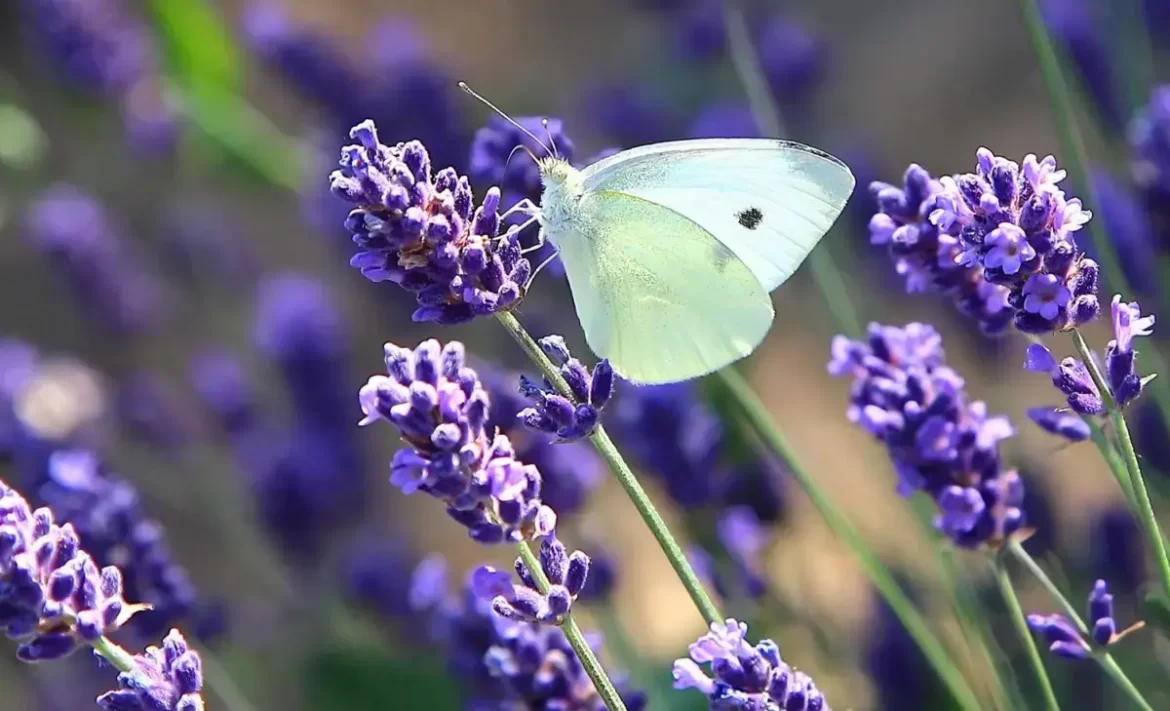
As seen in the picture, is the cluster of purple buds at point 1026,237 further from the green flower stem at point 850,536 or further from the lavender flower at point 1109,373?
the green flower stem at point 850,536

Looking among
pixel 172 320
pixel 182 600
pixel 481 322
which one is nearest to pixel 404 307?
pixel 481 322

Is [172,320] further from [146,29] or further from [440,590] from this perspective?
[440,590]

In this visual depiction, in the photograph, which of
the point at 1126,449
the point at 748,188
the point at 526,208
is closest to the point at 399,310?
the point at 526,208

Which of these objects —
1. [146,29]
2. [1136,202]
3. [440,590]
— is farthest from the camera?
[146,29]

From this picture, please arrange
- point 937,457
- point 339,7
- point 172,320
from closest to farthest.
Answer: point 937,457, point 172,320, point 339,7

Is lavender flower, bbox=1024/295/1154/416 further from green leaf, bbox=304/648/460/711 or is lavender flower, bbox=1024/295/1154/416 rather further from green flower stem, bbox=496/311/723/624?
green leaf, bbox=304/648/460/711

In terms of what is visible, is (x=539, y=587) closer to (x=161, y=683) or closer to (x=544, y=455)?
(x=161, y=683)
